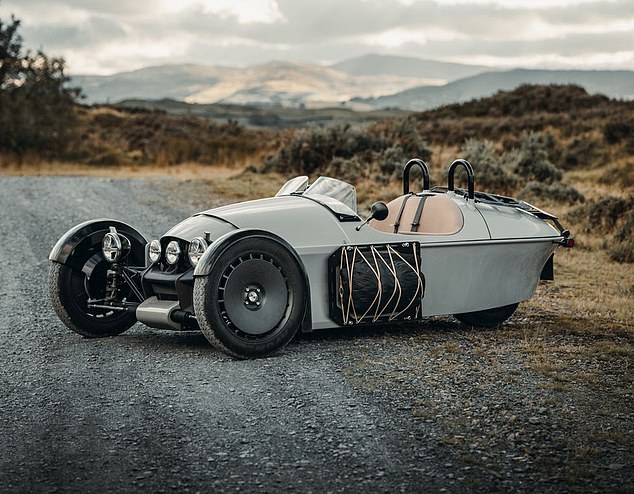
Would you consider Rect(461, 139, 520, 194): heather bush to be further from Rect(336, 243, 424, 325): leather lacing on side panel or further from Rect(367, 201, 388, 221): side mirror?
Rect(367, 201, 388, 221): side mirror

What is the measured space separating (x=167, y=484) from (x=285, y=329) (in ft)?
8.35

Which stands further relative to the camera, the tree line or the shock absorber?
the tree line

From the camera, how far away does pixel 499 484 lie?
439 cm

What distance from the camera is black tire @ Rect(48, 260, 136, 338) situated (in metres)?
7.69

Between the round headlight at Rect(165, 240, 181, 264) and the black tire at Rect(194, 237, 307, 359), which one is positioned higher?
the round headlight at Rect(165, 240, 181, 264)

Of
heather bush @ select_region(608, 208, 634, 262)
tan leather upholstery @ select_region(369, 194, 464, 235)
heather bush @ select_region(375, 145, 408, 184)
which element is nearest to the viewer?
tan leather upholstery @ select_region(369, 194, 464, 235)

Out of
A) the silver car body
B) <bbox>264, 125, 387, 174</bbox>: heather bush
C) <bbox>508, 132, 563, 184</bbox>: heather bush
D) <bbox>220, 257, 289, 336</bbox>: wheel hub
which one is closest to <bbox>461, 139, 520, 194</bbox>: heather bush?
<bbox>508, 132, 563, 184</bbox>: heather bush

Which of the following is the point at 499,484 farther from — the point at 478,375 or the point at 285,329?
the point at 285,329

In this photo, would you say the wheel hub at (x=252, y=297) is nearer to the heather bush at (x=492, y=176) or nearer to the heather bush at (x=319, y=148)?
the heather bush at (x=492, y=176)

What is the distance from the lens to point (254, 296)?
6777 mm

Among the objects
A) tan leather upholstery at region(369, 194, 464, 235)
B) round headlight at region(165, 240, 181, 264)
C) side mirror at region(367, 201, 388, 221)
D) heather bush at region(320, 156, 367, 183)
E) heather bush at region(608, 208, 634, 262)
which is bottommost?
heather bush at region(608, 208, 634, 262)

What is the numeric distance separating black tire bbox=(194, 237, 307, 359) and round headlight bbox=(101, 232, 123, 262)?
1.23m

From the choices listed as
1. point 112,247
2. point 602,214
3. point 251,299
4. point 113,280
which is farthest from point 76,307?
point 602,214

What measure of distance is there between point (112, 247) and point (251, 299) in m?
1.43
